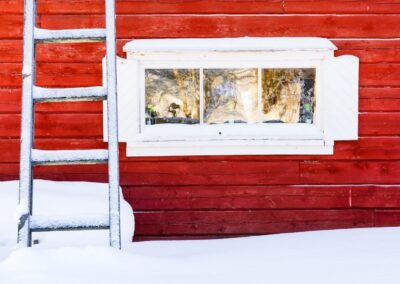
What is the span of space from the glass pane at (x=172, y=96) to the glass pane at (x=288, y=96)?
574 mm

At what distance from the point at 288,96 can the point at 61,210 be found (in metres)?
2.04

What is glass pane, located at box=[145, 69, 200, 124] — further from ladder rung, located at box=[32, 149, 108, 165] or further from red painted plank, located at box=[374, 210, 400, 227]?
ladder rung, located at box=[32, 149, 108, 165]

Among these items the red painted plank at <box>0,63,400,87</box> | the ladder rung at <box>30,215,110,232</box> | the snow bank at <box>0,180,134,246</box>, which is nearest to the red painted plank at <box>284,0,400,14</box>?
the red painted plank at <box>0,63,400,87</box>

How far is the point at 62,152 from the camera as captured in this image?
252 centimetres

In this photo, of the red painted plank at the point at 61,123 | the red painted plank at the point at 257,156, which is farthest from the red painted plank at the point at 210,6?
the red painted plank at the point at 257,156

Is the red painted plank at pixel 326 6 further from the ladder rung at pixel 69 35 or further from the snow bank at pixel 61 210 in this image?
the ladder rung at pixel 69 35

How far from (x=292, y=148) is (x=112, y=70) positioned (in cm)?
214

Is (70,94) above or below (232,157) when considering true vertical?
above

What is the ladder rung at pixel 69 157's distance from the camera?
98.4 inches

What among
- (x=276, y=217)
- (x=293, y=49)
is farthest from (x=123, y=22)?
(x=276, y=217)

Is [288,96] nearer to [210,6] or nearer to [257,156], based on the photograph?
[257,156]

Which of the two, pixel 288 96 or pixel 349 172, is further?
pixel 288 96

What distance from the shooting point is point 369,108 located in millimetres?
4484

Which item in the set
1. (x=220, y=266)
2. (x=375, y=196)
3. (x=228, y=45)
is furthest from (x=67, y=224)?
(x=375, y=196)
